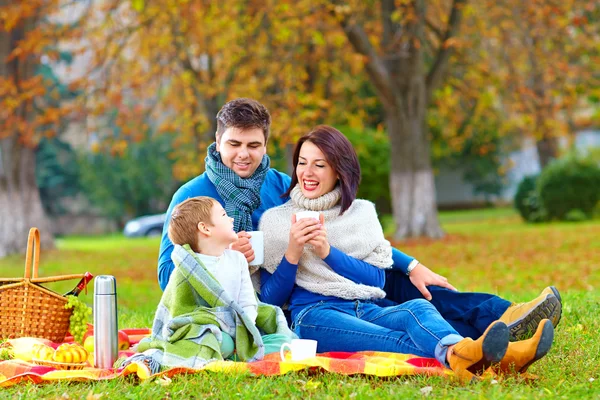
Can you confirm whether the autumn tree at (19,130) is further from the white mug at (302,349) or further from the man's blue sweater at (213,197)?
the white mug at (302,349)

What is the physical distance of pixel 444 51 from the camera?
1541 centimetres

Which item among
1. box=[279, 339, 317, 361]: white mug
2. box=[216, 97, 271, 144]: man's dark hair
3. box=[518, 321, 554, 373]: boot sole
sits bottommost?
box=[279, 339, 317, 361]: white mug

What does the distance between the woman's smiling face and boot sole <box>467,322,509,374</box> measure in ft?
4.75

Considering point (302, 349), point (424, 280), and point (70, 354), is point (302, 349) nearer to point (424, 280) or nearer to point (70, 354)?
point (424, 280)

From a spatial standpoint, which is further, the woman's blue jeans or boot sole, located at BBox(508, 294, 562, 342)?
boot sole, located at BBox(508, 294, 562, 342)

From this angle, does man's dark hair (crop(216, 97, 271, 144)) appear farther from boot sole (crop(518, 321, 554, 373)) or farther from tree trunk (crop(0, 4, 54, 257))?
tree trunk (crop(0, 4, 54, 257))

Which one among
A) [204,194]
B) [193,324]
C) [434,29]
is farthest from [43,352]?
[434,29]

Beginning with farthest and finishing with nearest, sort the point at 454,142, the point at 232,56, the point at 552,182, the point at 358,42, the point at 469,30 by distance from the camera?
the point at 454,142, the point at 552,182, the point at 469,30, the point at 232,56, the point at 358,42

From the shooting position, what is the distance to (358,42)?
558 inches

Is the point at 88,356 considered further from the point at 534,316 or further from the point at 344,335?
the point at 534,316

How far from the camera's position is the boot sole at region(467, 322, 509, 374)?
3764 mm

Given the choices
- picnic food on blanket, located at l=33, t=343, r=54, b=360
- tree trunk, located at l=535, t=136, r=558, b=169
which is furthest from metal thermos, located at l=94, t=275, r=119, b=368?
tree trunk, located at l=535, t=136, r=558, b=169

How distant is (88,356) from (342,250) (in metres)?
1.66

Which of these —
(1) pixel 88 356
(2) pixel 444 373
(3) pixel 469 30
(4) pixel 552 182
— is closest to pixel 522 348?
(2) pixel 444 373
